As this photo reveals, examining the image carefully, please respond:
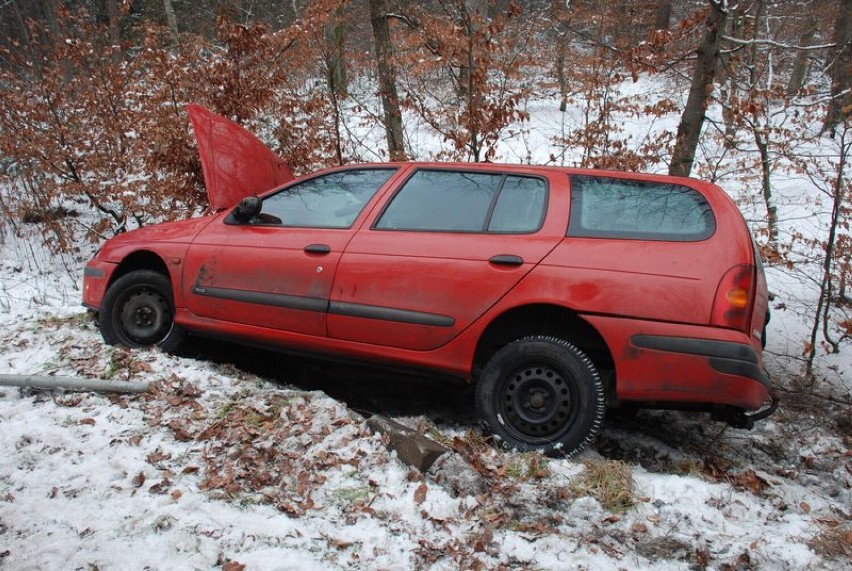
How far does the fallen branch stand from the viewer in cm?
359

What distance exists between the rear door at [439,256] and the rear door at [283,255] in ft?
0.56

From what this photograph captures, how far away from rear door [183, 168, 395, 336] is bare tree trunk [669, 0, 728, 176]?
12.8 feet

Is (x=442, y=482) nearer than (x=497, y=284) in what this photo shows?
Yes

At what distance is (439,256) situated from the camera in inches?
140

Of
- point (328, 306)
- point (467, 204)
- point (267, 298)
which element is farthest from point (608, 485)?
point (267, 298)

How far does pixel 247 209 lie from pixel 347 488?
2.21 metres

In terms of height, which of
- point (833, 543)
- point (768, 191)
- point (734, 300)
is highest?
point (768, 191)

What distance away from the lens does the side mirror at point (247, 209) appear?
4219mm

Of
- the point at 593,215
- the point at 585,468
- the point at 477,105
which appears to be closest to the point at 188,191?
the point at 477,105

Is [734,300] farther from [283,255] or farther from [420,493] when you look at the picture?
[283,255]

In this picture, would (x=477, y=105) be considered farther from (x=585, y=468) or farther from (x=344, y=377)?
(x=585, y=468)

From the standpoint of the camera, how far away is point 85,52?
7.97 meters

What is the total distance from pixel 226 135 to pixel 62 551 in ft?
11.3

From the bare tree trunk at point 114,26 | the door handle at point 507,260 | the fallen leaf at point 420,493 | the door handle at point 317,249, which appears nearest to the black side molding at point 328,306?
the door handle at point 317,249
